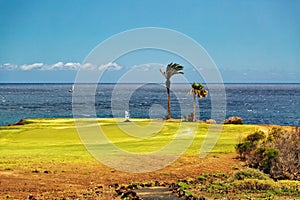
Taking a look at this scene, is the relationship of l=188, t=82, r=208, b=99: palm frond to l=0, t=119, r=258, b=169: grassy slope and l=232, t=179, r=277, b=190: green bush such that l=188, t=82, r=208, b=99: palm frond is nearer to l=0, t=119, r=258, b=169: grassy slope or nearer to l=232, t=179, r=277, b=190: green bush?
l=0, t=119, r=258, b=169: grassy slope

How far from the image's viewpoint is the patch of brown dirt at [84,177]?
45.9 feet

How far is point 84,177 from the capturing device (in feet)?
54.1

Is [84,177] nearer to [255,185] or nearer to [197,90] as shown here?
[255,185]

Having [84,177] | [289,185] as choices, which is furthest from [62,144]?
[289,185]

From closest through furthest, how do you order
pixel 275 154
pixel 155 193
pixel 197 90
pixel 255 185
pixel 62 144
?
pixel 155 193, pixel 255 185, pixel 275 154, pixel 62 144, pixel 197 90

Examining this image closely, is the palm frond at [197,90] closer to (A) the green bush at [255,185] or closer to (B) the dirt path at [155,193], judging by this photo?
(A) the green bush at [255,185]

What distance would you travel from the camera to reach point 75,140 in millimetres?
27750

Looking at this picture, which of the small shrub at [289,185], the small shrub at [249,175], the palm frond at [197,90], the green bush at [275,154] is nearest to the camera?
the small shrub at [289,185]

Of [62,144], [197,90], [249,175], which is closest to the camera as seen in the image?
[249,175]

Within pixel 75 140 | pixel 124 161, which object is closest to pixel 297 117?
pixel 75 140

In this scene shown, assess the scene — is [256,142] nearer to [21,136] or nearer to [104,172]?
[104,172]

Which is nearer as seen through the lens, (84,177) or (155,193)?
(155,193)

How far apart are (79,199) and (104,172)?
4456 mm

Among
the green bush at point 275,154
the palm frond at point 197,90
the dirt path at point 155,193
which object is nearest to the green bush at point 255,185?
the green bush at point 275,154
